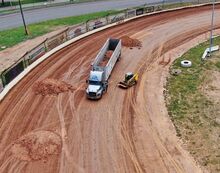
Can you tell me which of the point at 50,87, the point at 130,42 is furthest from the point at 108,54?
the point at 50,87

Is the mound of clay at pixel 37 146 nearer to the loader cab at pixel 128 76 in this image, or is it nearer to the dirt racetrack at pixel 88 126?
the dirt racetrack at pixel 88 126

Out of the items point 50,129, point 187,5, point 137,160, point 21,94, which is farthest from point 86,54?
point 187,5

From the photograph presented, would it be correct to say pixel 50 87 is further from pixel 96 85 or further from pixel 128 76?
pixel 128 76

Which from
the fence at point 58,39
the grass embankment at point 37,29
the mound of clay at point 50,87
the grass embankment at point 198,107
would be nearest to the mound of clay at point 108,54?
the mound of clay at point 50,87

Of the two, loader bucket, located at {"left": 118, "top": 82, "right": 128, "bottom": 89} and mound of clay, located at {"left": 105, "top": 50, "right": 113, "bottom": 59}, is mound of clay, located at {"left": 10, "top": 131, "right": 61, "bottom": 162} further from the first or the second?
mound of clay, located at {"left": 105, "top": 50, "right": 113, "bottom": 59}

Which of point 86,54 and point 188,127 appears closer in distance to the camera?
point 188,127

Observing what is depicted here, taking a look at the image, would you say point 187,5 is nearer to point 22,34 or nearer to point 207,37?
point 207,37
